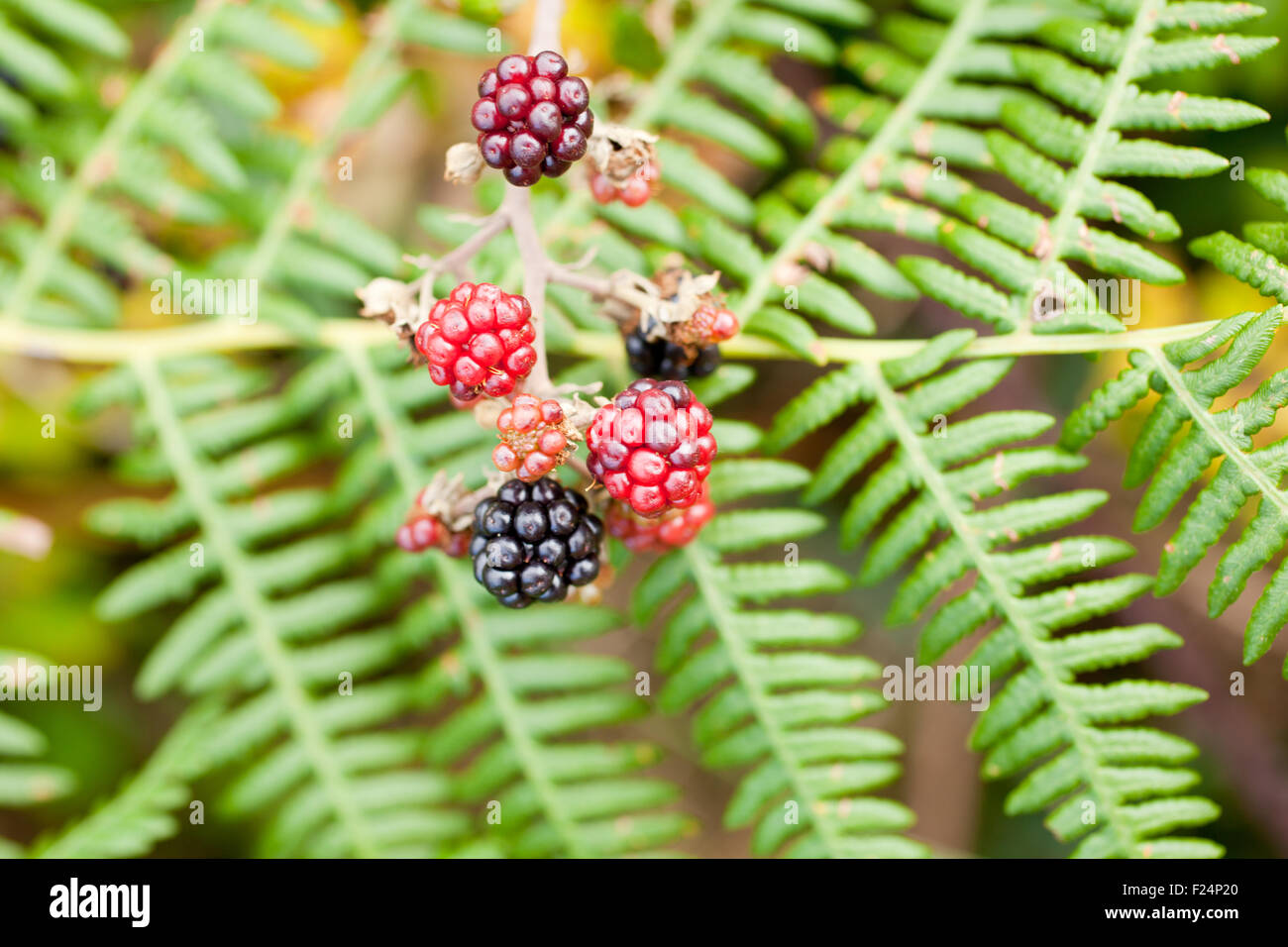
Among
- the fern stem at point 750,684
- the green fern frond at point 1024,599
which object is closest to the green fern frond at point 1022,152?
the green fern frond at point 1024,599

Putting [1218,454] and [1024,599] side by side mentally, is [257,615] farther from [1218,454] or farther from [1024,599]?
[1218,454]

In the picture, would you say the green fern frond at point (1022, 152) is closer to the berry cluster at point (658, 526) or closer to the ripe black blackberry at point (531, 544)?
the berry cluster at point (658, 526)

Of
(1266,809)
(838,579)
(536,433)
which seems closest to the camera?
(536,433)

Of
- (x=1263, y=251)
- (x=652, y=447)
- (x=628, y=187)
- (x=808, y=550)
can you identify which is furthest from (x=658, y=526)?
(x=808, y=550)

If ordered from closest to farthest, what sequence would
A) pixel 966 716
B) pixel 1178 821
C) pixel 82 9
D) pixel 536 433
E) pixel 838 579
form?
pixel 536 433, pixel 1178 821, pixel 838 579, pixel 82 9, pixel 966 716

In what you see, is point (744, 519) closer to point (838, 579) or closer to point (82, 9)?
point (838, 579)
